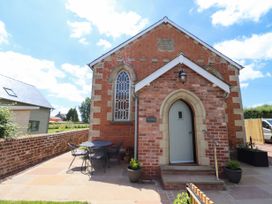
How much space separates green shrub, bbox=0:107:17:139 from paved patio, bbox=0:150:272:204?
1681mm

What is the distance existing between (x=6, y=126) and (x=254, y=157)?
36.7ft

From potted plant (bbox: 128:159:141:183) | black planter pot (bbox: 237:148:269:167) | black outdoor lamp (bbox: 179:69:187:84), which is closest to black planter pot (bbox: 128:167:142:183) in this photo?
potted plant (bbox: 128:159:141:183)

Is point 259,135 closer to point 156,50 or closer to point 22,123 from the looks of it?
point 156,50

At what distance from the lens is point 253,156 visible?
25.8 ft

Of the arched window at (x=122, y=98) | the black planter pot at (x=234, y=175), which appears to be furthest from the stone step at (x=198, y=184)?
the arched window at (x=122, y=98)

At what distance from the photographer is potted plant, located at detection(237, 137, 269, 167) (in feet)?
25.2

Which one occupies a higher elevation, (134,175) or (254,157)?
(254,157)

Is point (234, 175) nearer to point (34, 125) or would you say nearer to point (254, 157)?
point (254, 157)

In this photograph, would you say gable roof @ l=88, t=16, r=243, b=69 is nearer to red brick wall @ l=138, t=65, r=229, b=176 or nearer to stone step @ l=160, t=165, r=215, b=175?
red brick wall @ l=138, t=65, r=229, b=176

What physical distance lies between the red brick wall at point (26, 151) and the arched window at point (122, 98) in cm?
409

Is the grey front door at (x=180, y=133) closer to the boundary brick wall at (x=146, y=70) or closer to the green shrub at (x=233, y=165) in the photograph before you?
the green shrub at (x=233, y=165)

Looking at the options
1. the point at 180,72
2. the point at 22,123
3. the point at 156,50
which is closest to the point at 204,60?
the point at 156,50

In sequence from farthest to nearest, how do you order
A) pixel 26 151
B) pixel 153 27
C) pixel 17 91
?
pixel 17 91
pixel 153 27
pixel 26 151

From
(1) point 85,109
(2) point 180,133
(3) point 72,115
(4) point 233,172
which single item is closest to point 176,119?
(2) point 180,133
